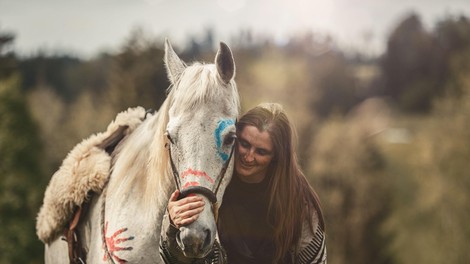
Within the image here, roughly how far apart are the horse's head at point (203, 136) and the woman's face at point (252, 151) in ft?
0.92

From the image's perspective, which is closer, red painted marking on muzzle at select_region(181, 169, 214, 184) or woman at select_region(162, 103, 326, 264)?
red painted marking on muzzle at select_region(181, 169, 214, 184)

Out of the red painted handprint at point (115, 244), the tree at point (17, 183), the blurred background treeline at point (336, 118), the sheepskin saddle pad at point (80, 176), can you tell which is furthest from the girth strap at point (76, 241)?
the tree at point (17, 183)

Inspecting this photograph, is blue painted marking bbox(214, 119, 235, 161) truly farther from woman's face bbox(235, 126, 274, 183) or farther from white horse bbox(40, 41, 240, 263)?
woman's face bbox(235, 126, 274, 183)

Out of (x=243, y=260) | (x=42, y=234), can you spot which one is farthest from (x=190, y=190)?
(x=42, y=234)

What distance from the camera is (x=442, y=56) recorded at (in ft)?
149

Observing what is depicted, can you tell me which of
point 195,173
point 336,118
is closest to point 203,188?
point 195,173

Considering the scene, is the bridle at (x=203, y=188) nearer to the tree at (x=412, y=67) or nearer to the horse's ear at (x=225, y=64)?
the horse's ear at (x=225, y=64)

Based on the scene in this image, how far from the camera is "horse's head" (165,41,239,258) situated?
3551 mm

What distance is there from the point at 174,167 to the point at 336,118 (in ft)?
116

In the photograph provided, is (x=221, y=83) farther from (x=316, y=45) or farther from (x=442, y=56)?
(x=316, y=45)

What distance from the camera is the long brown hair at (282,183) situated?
14.3 feet

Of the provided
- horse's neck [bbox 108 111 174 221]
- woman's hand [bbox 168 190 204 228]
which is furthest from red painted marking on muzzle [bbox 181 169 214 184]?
horse's neck [bbox 108 111 174 221]

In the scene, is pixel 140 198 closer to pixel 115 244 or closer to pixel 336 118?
pixel 115 244

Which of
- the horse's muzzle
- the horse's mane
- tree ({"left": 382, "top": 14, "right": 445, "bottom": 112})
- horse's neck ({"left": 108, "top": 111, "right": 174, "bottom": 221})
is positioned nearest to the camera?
the horse's muzzle
